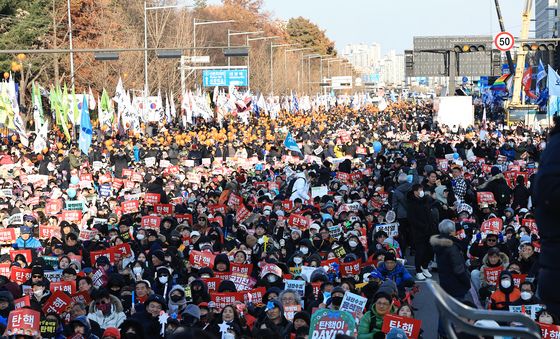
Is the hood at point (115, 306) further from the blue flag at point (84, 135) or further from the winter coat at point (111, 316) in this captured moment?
the blue flag at point (84, 135)

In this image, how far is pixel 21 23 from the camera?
196 ft

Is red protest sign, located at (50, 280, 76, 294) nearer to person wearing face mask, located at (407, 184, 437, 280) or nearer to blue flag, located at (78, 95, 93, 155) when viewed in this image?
person wearing face mask, located at (407, 184, 437, 280)

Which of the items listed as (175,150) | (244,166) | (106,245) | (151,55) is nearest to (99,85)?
(151,55)

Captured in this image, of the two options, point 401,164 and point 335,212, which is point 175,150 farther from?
point 335,212

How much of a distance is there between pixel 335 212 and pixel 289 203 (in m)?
1.06

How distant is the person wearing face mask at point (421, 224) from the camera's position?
16.3 m

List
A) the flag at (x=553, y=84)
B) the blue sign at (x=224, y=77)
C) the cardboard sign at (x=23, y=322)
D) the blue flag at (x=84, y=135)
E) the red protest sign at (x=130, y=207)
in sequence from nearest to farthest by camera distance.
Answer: the cardboard sign at (x=23, y=322) → the red protest sign at (x=130, y=207) → the flag at (x=553, y=84) → the blue flag at (x=84, y=135) → the blue sign at (x=224, y=77)

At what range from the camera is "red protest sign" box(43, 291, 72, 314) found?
451 inches

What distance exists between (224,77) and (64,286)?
58996 mm

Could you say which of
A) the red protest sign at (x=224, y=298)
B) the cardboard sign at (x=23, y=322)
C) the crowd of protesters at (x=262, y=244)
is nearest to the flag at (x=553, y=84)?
the crowd of protesters at (x=262, y=244)

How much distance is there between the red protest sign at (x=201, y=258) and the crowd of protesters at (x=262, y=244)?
A: 0.05 ft

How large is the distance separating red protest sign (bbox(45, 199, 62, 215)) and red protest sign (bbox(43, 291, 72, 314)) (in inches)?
353

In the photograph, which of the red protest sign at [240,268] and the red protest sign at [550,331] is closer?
the red protest sign at [550,331]

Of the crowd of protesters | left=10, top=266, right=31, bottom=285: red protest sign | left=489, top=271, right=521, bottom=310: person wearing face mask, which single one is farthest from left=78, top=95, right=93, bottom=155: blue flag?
left=489, top=271, right=521, bottom=310: person wearing face mask
